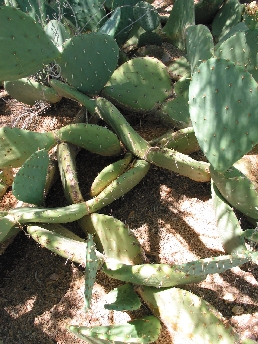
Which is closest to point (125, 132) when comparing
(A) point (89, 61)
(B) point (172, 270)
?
(A) point (89, 61)

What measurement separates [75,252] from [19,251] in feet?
1.65

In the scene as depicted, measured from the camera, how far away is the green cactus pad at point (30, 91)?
8.91ft

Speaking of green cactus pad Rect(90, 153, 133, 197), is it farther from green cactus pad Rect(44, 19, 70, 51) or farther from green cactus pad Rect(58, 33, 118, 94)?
green cactus pad Rect(44, 19, 70, 51)

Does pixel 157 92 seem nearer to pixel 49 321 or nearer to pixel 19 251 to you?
pixel 19 251

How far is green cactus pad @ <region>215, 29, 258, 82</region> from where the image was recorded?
2260 mm

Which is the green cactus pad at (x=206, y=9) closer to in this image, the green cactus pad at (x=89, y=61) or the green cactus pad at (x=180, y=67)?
the green cactus pad at (x=180, y=67)

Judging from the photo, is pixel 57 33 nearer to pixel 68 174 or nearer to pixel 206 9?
pixel 68 174

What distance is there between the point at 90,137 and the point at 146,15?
1.19m

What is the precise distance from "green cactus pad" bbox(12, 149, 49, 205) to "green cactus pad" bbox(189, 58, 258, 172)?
30.9 inches

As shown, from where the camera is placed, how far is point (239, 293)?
6.33 feet

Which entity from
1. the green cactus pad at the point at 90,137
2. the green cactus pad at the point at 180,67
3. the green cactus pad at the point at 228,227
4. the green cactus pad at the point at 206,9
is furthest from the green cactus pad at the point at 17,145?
the green cactus pad at the point at 206,9

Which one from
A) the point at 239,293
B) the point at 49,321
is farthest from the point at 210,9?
the point at 49,321

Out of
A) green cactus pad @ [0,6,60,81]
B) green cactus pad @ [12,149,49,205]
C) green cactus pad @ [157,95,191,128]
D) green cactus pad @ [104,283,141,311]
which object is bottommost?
green cactus pad @ [104,283,141,311]

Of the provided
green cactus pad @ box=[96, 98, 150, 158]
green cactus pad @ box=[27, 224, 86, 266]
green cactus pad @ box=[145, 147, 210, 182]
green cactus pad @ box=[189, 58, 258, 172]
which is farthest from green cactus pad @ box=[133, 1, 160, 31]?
green cactus pad @ box=[27, 224, 86, 266]
